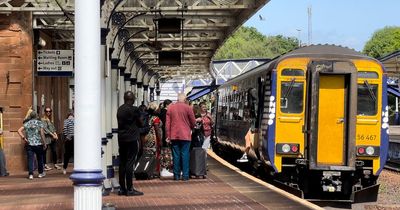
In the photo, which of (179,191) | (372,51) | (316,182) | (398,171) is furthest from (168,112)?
(372,51)

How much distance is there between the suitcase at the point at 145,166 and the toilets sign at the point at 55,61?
4519 mm

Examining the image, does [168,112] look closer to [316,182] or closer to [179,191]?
[179,191]

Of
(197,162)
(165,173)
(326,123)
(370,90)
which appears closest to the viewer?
(326,123)

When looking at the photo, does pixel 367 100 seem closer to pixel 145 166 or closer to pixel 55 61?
pixel 145 166

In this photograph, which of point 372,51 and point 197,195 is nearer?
point 197,195

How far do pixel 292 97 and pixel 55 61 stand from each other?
7.05 meters

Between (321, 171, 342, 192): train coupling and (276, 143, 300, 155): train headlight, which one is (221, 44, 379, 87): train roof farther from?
A: (321, 171, 342, 192): train coupling

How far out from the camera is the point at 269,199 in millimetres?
12828

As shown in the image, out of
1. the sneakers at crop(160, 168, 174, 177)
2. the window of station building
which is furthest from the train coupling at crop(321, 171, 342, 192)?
the sneakers at crop(160, 168, 174, 177)

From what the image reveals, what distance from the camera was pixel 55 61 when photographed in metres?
20.3

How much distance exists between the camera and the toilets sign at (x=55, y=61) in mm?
20109

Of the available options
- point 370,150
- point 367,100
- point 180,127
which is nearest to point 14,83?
point 180,127

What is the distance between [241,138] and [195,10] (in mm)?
3679

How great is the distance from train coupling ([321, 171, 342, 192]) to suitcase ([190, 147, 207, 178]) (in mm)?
2637
